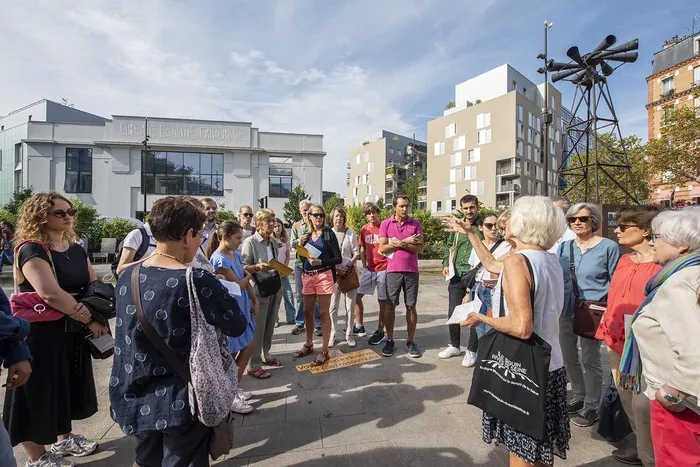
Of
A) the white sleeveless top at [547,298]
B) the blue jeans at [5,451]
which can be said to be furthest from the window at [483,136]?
the blue jeans at [5,451]

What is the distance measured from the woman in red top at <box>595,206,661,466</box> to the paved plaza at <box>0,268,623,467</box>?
50 cm

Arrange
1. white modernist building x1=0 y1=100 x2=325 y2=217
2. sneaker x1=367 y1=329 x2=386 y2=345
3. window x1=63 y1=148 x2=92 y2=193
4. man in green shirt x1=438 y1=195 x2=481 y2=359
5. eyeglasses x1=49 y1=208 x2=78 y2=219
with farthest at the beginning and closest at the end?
window x1=63 y1=148 x2=92 y2=193
white modernist building x1=0 y1=100 x2=325 y2=217
sneaker x1=367 y1=329 x2=386 y2=345
man in green shirt x1=438 y1=195 x2=481 y2=359
eyeglasses x1=49 y1=208 x2=78 y2=219

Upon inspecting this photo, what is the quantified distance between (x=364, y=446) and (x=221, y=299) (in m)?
1.89

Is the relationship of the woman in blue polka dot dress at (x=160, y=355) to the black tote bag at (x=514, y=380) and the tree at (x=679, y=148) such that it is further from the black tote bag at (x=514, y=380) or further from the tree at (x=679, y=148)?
the tree at (x=679, y=148)

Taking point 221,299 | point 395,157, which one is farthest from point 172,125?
point 395,157

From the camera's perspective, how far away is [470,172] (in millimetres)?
50156

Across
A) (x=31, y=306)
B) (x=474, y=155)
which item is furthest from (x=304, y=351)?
(x=474, y=155)

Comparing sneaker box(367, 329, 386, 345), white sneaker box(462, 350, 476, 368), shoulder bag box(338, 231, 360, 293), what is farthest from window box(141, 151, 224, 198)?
white sneaker box(462, 350, 476, 368)

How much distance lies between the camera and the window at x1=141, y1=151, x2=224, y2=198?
1324 inches

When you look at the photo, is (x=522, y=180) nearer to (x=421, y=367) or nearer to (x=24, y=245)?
(x=421, y=367)

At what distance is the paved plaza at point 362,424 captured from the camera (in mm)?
2609

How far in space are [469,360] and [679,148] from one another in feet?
51.0

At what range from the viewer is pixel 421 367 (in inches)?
169

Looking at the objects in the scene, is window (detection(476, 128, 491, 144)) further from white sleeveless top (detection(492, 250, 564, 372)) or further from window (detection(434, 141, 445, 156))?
white sleeveless top (detection(492, 250, 564, 372))
